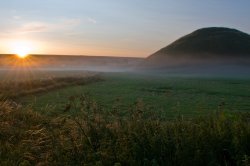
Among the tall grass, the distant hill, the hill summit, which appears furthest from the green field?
the hill summit

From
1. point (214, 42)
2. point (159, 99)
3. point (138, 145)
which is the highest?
point (214, 42)

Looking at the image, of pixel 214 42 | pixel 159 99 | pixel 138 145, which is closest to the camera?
pixel 138 145

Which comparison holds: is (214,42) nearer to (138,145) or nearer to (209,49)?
(209,49)

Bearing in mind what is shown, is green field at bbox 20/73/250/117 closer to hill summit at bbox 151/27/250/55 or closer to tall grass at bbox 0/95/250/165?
tall grass at bbox 0/95/250/165

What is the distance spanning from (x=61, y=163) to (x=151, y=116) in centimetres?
275

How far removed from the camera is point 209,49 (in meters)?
175

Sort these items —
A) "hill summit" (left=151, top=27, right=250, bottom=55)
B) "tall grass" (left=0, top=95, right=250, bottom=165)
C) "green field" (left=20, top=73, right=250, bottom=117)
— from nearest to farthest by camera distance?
"tall grass" (left=0, top=95, right=250, bottom=165) → "green field" (left=20, top=73, right=250, bottom=117) → "hill summit" (left=151, top=27, right=250, bottom=55)

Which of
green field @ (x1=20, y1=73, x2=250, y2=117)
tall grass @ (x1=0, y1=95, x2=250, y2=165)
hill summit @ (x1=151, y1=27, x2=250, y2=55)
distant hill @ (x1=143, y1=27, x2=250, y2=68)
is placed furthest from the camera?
hill summit @ (x1=151, y1=27, x2=250, y2=55)

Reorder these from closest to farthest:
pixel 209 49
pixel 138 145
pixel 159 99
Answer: pixel 138 145 → pixel 159 99 → pixel 209 49

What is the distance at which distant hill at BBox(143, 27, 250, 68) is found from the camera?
16575cm

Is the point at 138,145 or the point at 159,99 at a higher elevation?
the point at 138,145

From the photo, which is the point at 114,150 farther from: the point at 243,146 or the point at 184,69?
the point at 184,69

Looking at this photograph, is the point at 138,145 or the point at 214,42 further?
the point at 214,42

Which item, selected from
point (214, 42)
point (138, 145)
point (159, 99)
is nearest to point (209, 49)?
point (214, 42)
